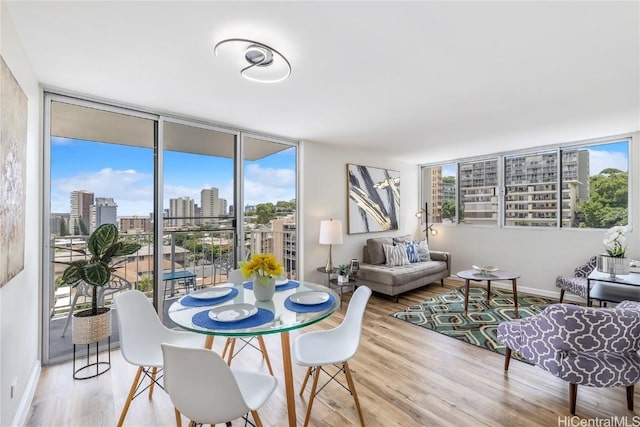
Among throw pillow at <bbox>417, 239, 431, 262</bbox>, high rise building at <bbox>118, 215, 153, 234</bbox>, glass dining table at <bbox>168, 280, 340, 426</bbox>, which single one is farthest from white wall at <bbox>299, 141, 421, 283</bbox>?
glass dining table at <bbox>168, 280, 340, 426</bbox>

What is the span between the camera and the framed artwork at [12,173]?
1510 mm

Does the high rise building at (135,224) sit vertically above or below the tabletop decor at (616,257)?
above

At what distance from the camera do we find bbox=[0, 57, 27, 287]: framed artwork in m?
1.51

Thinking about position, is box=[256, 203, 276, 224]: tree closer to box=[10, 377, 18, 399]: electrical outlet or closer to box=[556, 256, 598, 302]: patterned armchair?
box=[10, 377, 18, 399]: electrical outlet

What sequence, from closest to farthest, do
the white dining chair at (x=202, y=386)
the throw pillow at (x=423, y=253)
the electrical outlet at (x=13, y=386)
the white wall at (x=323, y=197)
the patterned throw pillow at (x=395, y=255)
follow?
the white dining chair at (x=202, y=386) → the electrical outlet at (x=13, y=386) → the white wall at (x=323, y=197) → the patterned throw pillow at (x=395, y=255) → the throw pillow at (x=423, y=253)

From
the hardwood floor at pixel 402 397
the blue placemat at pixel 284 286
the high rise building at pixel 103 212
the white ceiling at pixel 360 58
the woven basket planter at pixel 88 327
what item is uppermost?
the white ceiling at pixel 360 58

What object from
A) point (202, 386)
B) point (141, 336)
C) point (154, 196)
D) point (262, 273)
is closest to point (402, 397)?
point (262, 273)

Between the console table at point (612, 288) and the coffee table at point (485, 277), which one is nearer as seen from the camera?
the console table at point (612, 288)

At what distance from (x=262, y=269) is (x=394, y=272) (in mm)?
2768

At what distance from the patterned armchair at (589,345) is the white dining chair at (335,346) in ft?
3.90

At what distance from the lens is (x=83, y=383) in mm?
2303

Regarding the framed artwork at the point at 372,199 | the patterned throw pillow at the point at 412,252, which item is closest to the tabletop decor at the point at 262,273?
the framed artwork at the point at 372,199

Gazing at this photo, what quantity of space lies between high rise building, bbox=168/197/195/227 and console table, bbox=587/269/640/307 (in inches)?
174

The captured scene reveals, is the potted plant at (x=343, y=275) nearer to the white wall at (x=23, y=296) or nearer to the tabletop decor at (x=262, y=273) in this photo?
the tabletop decor at (x=262, y=273)
